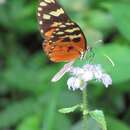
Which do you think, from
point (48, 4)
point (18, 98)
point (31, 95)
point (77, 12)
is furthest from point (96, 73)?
point (77, 12)

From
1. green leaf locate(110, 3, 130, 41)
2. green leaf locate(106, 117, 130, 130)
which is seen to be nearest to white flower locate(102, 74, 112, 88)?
green leaf locate(106, 117, 130, 130)

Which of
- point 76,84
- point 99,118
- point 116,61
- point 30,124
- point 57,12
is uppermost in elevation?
point 57,12

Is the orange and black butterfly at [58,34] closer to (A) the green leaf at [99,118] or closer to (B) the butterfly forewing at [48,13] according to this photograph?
(B) the butterfly forewing at [48,13]

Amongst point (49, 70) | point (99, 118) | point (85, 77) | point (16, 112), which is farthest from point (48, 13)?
point (49, 70)

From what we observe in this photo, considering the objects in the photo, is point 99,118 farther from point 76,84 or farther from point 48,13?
point 48,13

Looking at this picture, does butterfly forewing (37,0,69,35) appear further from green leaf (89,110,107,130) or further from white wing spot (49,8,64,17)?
green leaf (89,110,107,130)

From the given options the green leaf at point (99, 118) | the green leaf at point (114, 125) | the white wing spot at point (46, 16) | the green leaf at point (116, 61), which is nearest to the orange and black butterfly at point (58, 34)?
the white wing spot at point (46, 16)
